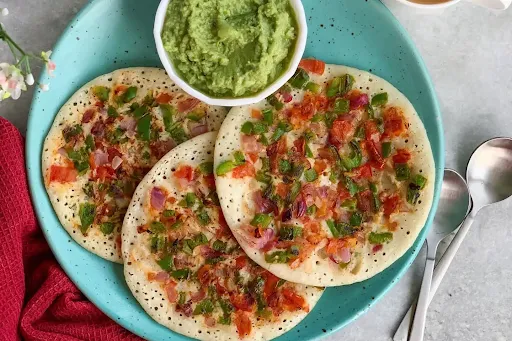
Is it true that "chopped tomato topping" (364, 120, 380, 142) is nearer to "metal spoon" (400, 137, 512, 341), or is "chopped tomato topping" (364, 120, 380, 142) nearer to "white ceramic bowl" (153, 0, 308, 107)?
"white ceramic bowl" (153, 0, 308, 107)

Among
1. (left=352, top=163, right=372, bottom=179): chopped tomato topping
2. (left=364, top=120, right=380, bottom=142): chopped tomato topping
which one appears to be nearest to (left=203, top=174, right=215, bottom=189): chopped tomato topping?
(left=352, top=163, right=372, bottom=179): chopped tomato topping

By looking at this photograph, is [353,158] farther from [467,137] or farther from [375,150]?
[467,137]

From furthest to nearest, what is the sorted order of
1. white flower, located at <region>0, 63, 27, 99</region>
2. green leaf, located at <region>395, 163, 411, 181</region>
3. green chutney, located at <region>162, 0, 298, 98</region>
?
green leaf, located at <region>395, 163, 411, 181</region>
green chutney, located at <region>162, 0, 298, 98</region>
white flower, located at <region>0, 63, 27, 99</region>

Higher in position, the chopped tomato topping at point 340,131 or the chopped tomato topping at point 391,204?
the chopped tomato topping at point 340,131

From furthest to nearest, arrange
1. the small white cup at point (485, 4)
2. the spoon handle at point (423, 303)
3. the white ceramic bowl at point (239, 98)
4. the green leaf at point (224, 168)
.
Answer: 1. the spoon handle at point (423, 303)
2. the green leaf at point (224, 168)
3. the small white cup at point (485, 4)
4. the white ceramic bowl at point (239, 98)

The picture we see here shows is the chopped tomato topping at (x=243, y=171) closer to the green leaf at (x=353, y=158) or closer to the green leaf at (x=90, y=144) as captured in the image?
the green leaf at (x=353, y=158)

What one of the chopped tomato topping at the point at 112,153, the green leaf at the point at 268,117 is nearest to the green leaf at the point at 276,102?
the green leaf at the point at 268,117
